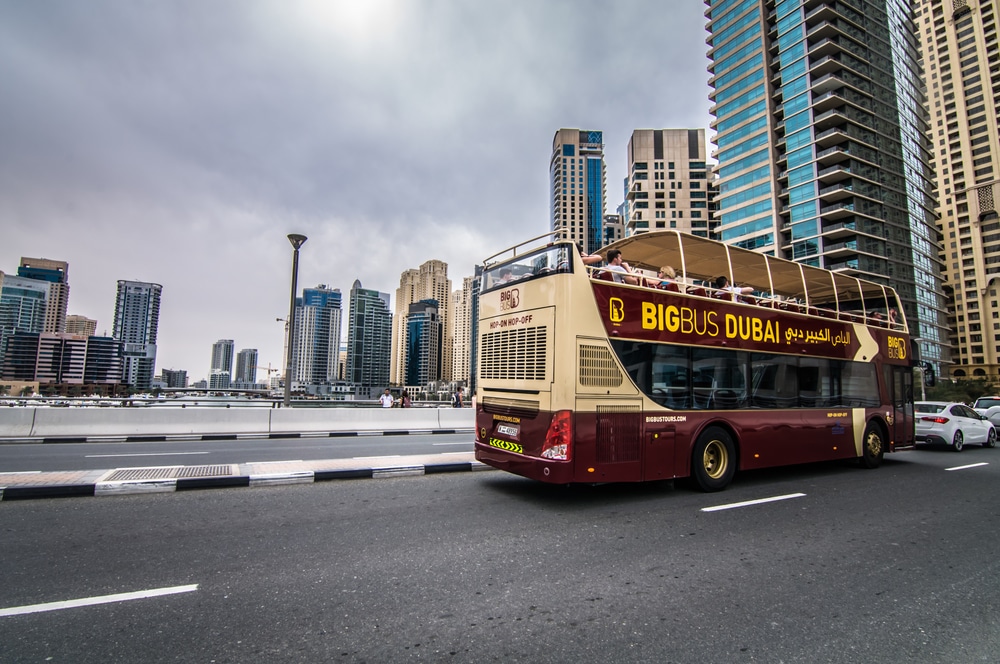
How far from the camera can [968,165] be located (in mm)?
111000

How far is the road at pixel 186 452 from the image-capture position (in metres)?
8.98

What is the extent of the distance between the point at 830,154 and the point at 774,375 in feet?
253

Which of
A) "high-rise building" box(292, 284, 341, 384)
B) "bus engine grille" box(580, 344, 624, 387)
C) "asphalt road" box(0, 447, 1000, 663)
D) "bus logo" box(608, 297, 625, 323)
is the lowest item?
"asphalt road" box(0, 447, 1000, 663)

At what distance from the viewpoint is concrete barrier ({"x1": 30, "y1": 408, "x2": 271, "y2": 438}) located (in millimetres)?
13727

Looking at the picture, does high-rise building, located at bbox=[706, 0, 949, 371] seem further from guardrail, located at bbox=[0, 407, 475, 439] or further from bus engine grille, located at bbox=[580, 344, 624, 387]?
bus engine grille, located at bbox=[580, 344, 624, 387]

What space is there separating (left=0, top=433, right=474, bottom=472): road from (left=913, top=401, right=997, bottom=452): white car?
43.1 feet

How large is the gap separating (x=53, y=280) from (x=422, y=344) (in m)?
108

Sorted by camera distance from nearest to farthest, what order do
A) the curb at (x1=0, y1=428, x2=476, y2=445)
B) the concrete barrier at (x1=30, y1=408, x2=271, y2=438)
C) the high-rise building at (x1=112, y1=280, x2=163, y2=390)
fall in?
1. the curb at (x1=0, y1=428, x2=476, y2=445)
2. the concrete barrier at (x1=30, y1=408, x2=271, y2=438)
3. the high-rise building at (x1=112, y1=280, x2=163, y2=390)

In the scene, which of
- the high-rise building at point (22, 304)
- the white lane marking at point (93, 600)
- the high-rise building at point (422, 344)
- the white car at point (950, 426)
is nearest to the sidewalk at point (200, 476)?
the white lane marking at point (93, 600)

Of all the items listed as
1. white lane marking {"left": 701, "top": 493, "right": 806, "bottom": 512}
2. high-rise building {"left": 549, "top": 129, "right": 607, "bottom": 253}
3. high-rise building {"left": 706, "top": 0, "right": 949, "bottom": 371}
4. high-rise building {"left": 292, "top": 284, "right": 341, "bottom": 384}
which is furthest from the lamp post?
high-rise building {"left": 549, "top": 129, "right": 607, "bottom": 253}

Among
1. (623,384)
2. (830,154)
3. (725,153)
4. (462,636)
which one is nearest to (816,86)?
(830,154)

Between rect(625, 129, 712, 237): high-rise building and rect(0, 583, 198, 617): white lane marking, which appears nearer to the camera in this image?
rect(0, 583, 198, 617): white lane marking

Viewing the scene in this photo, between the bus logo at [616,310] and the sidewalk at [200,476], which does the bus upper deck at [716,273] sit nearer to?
the bus logo at [616,310]

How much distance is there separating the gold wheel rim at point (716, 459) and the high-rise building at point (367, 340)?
352 feet
